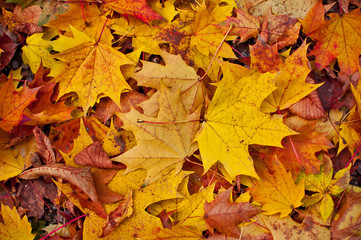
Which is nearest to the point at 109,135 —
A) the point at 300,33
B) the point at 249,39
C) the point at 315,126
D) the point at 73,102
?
the point at 73,102

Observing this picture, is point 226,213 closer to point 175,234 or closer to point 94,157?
point 175,234

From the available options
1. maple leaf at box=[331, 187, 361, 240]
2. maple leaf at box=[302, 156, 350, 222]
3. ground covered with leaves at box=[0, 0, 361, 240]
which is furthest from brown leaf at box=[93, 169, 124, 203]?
maple leaf at box=[331, 187, 361, 240]

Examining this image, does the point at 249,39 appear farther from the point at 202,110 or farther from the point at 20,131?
the point at 20,131

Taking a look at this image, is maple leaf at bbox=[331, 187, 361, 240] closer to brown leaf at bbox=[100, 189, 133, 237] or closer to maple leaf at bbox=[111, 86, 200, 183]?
maple leaf at bbox=[111, 86, 200, 183]

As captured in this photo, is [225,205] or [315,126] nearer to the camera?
[225,205]

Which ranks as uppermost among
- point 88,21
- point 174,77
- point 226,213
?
point 88,21

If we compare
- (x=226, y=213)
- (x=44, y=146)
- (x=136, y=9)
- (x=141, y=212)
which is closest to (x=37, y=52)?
(x=44, y=146)

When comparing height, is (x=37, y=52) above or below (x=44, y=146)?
above
